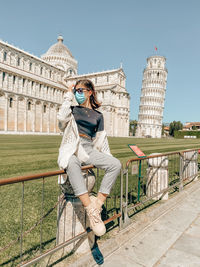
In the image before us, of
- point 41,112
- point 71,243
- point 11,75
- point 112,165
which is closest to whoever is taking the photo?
point 112,165

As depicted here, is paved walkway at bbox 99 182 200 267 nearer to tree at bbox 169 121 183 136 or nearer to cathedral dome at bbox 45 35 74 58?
cathedral dome at bbox 45 35 74 58

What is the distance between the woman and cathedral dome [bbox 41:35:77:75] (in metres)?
74.6

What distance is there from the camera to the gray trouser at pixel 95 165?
7.42 feet

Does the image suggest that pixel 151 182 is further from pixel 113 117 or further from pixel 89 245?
pixel 113 117

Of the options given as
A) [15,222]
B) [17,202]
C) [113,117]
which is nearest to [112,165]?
[15,222]

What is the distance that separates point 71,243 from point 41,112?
54.0 m

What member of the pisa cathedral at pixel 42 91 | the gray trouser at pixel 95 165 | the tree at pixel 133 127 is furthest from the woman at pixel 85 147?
the tree at pixel 133 127

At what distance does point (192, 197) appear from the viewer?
18.2 ft

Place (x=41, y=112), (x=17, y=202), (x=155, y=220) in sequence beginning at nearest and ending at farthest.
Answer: (x=155, y=220) → (x=17, y=202) → (x=41, y=112)

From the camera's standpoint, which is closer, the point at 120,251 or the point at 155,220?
the point at 120,251

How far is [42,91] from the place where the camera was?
54.9 meters

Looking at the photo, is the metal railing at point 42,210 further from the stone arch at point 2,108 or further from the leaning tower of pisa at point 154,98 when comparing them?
the leaning tower of pisa at point 154,98

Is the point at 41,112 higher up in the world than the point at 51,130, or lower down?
higher up

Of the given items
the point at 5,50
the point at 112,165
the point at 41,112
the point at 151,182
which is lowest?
the point at 151,182
